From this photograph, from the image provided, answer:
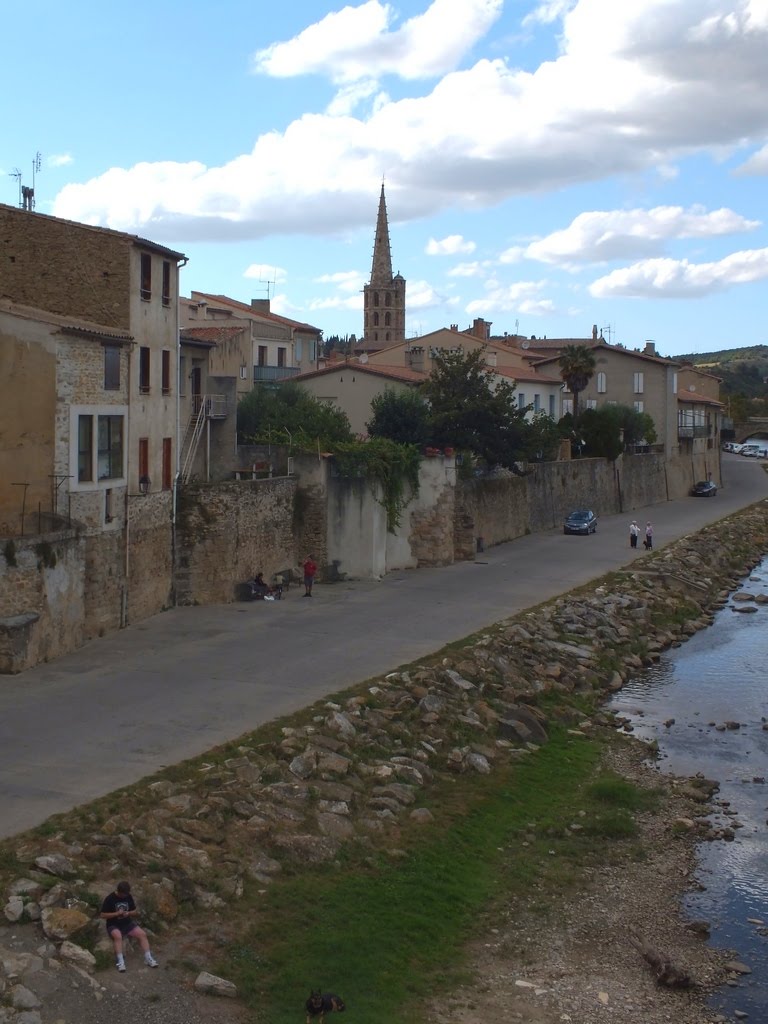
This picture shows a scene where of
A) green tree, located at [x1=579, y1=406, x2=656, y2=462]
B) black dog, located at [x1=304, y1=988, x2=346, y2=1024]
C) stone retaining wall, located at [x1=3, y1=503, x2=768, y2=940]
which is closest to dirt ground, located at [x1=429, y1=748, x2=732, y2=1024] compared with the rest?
black dog, located at [x1=304, y1=988, x2=346, y2=1024]

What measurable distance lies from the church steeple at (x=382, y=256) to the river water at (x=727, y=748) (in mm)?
95867

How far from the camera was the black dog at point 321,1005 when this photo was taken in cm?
1394

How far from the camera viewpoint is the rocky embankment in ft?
48.3

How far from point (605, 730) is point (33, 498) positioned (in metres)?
14.0

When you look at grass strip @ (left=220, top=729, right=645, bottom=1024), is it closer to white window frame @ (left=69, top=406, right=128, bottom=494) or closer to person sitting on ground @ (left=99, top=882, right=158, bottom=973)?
person sitting on ground @ (left=99, top=882, right=158, bottom=973)

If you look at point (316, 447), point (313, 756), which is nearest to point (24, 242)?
point (316, 447)

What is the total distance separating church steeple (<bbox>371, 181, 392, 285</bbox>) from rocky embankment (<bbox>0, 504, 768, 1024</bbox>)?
105 m

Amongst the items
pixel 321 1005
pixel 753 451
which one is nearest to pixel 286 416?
pixel 321 1005

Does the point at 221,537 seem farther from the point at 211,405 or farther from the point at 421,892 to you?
the point at 421,892

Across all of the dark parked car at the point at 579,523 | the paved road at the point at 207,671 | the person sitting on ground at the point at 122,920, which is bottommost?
the person sitting on ground at the point at 122,920

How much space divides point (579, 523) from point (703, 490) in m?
31.2

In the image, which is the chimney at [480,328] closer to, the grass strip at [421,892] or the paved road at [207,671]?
the paved road at [207,671]

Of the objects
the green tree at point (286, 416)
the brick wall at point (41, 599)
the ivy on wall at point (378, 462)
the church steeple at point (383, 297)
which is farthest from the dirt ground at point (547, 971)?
the church steeple at point (383, 297)

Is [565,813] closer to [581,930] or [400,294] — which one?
[581,930]
